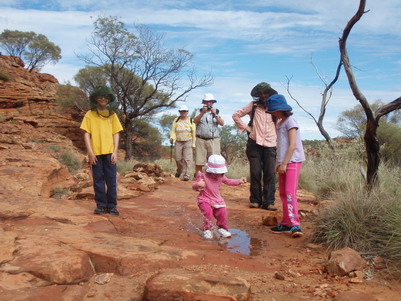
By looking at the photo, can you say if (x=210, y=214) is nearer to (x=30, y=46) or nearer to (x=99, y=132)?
(x=99, y=132)

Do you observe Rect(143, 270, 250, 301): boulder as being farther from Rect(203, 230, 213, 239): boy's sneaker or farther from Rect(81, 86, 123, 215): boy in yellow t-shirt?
Rect(81, 86, 123, 215): boy in yellow t-shirt

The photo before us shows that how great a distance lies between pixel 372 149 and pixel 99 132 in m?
3.69

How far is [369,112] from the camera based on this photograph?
5312 mm

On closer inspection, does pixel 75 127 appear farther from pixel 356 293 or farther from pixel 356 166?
pixel 356 293

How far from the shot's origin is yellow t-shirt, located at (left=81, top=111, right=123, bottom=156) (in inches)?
211

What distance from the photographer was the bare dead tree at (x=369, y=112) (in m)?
5.23

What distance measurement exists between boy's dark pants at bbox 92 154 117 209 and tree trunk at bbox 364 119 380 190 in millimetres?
3394

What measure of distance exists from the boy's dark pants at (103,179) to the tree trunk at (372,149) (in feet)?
11.1

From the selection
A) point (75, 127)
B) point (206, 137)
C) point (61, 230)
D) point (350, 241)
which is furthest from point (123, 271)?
point (75, 127)

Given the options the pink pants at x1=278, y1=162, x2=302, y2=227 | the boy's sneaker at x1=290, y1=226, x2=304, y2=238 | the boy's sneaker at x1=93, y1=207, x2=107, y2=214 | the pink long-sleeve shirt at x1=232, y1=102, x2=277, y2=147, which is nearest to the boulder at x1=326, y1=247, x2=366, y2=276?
the boy's sneaker at x1=290, y1=226, x2=304, y2=238

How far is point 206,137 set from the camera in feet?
29.9

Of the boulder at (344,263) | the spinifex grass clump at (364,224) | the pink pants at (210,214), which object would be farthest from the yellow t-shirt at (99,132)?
the boulder at (344,263)

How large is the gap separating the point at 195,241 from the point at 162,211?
1.97 metres

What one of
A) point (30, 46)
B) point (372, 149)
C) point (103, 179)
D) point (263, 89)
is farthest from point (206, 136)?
point (30, 46)
